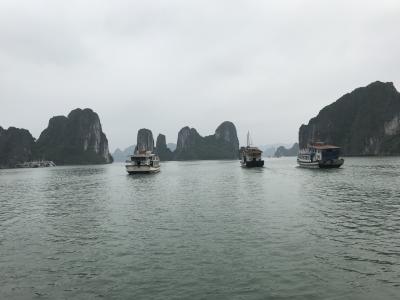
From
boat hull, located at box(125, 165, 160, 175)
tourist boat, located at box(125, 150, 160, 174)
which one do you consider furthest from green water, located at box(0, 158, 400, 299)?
tourist boat, located at box(125, 150, 160, 174)

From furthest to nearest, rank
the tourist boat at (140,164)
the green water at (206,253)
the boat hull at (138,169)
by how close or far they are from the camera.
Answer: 1. the tourist boat at (140,164)
2. the boat hull at (138,169)
3. the green water at (206,253)

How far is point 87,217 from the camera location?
101 ft

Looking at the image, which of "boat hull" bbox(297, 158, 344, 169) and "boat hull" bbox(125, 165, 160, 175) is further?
"boat hull" bbox(125, 165, 160, 175)

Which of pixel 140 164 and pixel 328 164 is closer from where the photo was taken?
pixel 328 164

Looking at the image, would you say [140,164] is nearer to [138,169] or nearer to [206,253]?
[138,169]

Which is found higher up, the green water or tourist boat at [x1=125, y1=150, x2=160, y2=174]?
tourist boat at [x1=125, y1=150, x2=160, y2=174]

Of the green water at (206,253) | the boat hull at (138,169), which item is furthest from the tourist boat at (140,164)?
the green water at (206,253)

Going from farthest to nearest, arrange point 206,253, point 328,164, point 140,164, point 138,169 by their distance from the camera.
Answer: point 140,164
point 138,169
point 328,164
point 206,253

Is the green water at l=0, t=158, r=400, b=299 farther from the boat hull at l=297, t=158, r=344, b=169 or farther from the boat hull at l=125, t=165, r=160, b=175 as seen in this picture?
the boat hull at l=297, t=158, r=344, b=169

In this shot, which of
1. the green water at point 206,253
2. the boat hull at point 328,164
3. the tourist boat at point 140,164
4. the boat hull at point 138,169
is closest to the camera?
the green water at point 206,253

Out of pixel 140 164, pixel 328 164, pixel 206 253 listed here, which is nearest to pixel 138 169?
pixel 140 164

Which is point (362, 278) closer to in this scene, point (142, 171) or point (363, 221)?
point (363, 221)

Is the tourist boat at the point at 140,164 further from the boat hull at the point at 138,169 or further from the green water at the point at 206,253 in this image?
the green water at the point at 206,253

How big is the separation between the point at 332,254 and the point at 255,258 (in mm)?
3961
